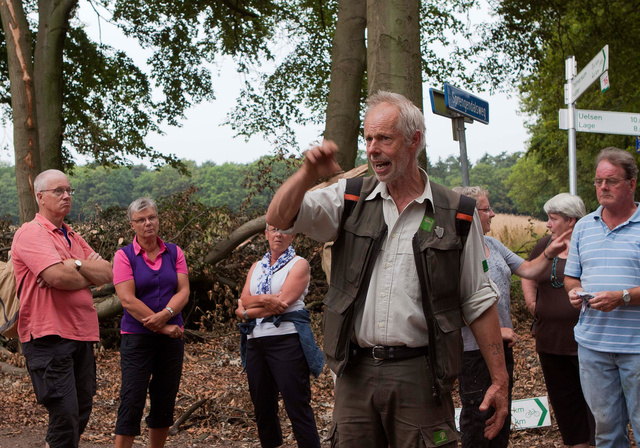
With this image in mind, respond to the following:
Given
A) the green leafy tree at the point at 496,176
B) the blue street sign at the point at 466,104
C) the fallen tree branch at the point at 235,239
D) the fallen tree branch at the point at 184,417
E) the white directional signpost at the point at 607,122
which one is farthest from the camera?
the green leafy tree at the point at 496,176

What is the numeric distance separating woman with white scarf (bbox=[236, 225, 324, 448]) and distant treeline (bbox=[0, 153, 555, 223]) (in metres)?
4.75

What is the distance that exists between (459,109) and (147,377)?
347cm

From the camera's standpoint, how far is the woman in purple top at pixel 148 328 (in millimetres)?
5152

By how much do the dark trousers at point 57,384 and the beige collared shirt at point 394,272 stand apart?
2465 millimetres

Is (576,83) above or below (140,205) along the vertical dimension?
above

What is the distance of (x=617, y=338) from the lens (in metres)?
4.04

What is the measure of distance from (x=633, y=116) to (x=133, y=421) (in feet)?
21.0

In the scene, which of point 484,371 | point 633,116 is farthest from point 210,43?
point 484,371

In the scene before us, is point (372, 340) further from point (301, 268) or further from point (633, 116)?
point (633, 116)

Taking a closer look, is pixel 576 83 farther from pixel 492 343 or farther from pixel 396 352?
pixel 396 352

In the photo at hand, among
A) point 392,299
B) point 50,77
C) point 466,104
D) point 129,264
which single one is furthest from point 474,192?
point 50,77

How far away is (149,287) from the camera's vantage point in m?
5.36

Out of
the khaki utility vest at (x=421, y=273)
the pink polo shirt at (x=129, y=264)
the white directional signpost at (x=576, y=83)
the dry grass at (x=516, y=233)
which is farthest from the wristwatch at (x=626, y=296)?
the dry grass at (x=516, y=233)

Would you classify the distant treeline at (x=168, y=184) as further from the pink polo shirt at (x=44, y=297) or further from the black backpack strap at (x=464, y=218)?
the black backpack strap at (x=464, y=218)
